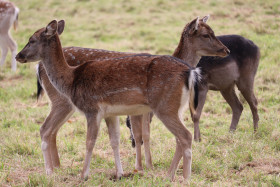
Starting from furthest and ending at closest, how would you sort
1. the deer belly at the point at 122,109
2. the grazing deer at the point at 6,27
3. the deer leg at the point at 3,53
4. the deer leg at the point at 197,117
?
the grazing deer at the point at 6,27
the deer leg at the point at 3,53
the deer leg at the point at 197,117
the deer belly at the point at 122,109

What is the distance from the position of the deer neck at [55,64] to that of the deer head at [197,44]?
159 cm

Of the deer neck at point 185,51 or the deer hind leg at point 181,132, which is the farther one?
the deer neck at point 185,51

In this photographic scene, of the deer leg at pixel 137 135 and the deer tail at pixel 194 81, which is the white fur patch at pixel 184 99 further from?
the deer leg at pixel 137 135

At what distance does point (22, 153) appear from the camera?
237 inches

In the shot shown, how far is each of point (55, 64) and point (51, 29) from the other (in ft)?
1.32

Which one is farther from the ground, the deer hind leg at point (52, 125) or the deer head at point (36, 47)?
the deer head at point (36, 47)

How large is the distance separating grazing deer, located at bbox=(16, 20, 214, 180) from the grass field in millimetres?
482

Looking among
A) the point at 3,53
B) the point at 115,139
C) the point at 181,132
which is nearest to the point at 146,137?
the point at 115,139

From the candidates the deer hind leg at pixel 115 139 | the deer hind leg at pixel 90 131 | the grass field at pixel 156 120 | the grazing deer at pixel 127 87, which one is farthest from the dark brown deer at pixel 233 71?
the deer hind leg at pixel 90 131

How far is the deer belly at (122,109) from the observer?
477 centimetres

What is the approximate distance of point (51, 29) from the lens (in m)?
5.20

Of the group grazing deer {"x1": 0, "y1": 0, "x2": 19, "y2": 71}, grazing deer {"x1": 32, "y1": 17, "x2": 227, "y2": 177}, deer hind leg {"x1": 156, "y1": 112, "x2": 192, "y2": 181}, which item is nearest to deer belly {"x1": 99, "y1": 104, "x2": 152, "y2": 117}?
deer hind leg {"x1": 156, "y1": 112, "x2": 192, "y2": 181}

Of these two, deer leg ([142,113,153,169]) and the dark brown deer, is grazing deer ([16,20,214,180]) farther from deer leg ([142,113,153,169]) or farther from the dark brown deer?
the dark brown deer

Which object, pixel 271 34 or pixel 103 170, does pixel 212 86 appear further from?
pixel 271 34
